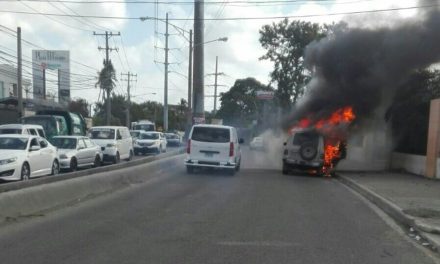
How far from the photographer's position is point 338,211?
11.9m

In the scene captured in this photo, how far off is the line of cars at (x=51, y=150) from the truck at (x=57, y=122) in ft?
8.68

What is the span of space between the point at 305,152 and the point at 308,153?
0.41 ft

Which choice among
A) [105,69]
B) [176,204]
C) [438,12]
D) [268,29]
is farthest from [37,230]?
[105,69]

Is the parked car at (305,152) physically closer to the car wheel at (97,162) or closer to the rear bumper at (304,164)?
the rear bumper at (304,164)

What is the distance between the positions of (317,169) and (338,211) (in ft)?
34.7

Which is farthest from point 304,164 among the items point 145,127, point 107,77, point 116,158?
point 107,77

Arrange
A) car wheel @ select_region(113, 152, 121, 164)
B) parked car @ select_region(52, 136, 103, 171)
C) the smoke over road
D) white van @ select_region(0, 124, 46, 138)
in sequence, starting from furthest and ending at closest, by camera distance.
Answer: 1. car wheel @ select_region(113, 152, 121, 164)
2. the smoke over road
3. white van @ select_region(0, 124, 46, 138)
4. parked car @ select_region(52, 136, 103, 171)

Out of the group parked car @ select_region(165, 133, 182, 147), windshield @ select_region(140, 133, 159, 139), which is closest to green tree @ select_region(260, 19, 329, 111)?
parked car @ select_region(165, 133, 182, 147)

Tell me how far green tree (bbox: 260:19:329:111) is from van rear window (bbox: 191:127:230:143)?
98.3 feet

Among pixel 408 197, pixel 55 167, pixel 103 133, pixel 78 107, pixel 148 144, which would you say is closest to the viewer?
pixel 408 197

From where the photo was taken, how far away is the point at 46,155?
1727 centimetres

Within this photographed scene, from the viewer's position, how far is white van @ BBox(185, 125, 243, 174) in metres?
20.7

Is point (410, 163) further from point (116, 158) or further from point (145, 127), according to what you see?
point (145, 127)

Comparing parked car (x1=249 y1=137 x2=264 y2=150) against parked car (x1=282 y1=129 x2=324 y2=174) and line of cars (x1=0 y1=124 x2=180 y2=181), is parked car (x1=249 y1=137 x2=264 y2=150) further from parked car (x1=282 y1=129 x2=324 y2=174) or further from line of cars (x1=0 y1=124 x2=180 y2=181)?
parked car (x1=282 y1=129 x2=324 y2=174)
